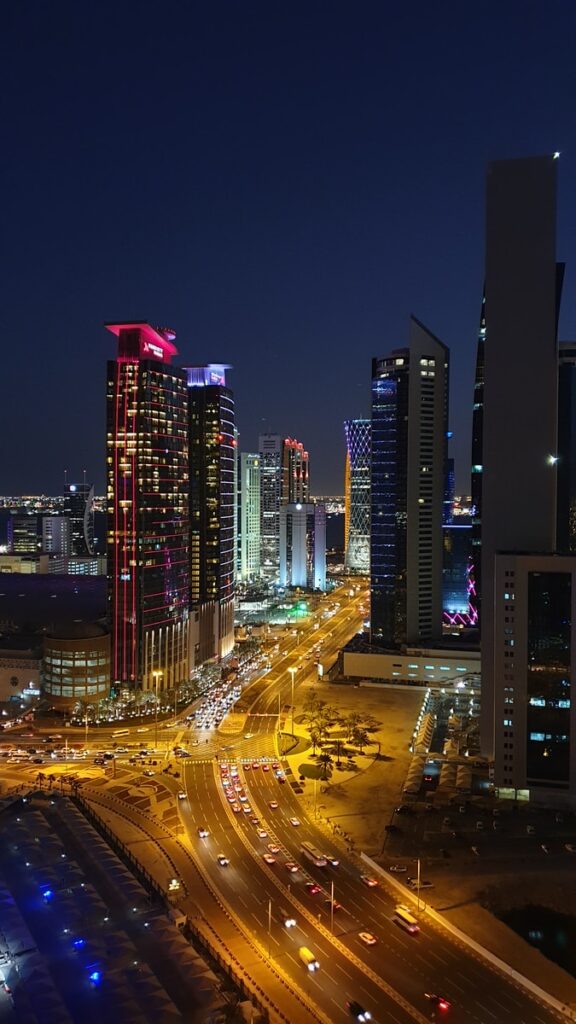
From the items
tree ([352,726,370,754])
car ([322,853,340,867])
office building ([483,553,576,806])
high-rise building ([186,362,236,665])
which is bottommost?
car ([322,853,340,867])

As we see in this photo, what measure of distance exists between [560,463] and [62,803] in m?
63.1

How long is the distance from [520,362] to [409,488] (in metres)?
31.2

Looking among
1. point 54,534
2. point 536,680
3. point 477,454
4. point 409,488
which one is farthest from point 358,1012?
point 54,534

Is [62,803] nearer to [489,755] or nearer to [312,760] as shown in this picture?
[312,760]

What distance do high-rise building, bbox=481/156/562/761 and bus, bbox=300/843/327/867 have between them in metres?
19.3

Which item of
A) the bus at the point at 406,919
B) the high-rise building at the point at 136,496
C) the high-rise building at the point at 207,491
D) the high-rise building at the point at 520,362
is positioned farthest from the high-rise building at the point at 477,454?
the bus at the point at 406,919

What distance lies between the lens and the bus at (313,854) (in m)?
43.2

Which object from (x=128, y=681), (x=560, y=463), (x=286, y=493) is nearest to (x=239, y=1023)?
(x=128, y=681)

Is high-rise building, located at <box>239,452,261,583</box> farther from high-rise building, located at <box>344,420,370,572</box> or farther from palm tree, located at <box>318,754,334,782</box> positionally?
palm tree, located at <box>318,754,334,782</box>

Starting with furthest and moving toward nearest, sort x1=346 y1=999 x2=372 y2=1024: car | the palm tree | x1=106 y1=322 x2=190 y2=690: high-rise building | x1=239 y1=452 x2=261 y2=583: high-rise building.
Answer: x1=239 y1=452 x2=261 y2=583: high-rise building
x1=106 y1=322 x2=190 y2=690: high-rise building
the palm tree
x1=346 y1=999 x2=372 y2=1024: car

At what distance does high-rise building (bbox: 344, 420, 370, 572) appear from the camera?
18938 centimetres

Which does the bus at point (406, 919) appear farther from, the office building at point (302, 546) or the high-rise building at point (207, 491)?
the office building at point (302, 546)

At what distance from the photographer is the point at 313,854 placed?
145 feet

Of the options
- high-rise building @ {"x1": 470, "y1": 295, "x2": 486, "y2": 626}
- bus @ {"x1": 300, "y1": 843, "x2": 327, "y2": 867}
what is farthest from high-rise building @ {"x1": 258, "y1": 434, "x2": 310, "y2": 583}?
bus @ {"x1": 300, "y1": 843, "x2": 327, "y2": 867}
